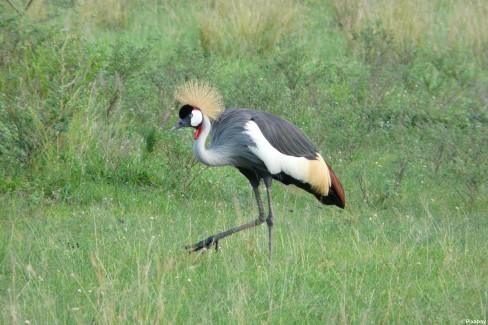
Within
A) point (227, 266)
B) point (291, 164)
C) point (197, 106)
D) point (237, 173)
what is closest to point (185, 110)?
point (197, 106)

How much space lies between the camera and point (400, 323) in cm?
405

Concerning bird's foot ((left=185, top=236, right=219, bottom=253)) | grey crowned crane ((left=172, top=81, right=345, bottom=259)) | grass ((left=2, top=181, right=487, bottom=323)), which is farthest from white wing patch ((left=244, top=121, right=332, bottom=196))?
bird's foot ((left=185, top=236, right=219, bottom=253))

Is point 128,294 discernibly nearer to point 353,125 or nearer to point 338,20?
point 353,125

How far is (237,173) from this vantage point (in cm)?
707

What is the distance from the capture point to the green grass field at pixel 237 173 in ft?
13.9

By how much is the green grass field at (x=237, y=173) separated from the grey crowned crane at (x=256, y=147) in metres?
0.25

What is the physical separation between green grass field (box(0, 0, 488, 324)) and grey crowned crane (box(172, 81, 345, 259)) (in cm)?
25

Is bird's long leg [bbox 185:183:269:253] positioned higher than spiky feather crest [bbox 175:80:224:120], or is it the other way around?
spiky feather crest [bbox 175:80:224:120]

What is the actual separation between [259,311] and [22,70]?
3285mm

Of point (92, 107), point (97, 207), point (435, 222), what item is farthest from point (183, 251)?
point (92, 107)

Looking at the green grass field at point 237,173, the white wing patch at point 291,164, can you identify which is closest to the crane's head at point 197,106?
the white wing patch at point 291,164

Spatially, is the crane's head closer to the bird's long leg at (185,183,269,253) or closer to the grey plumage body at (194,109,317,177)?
the grey plumage body at (194,109,317,177)

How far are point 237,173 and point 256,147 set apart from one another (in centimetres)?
179

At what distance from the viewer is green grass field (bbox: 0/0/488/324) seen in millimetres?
4250
